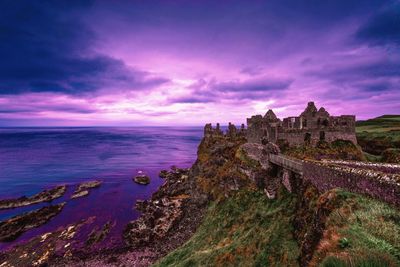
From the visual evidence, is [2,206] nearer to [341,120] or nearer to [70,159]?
[70,159]

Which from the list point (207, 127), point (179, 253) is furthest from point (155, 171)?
point (179, 253)

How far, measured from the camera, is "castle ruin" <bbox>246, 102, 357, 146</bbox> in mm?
30703

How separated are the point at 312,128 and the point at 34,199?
215 feet

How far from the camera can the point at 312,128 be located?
3108 cm

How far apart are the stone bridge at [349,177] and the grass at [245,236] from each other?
10.7 ft

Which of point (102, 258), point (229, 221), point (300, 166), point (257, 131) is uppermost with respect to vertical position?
point (257, 131)

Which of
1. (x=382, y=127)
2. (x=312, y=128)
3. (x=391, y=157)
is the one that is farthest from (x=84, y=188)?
(x=382, y=127)

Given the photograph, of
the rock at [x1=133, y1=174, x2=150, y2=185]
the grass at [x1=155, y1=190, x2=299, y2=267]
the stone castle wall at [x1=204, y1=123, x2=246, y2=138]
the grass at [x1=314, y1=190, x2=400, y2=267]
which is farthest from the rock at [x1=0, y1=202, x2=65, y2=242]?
the grass at [x1=314, y1=190, x2=400, y2=267]

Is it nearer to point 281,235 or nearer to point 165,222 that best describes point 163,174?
point 165,222

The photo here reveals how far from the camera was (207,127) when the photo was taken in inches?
2633

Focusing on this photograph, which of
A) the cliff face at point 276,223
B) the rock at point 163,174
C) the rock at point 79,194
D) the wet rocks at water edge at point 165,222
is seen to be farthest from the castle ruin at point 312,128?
the rock at point 163,174

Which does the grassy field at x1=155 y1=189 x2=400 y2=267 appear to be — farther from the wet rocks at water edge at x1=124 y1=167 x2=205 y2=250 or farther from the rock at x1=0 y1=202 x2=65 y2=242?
the rock at x1=0 y1=202 x2=65 y2=242

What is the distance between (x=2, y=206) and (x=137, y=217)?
34.8 m

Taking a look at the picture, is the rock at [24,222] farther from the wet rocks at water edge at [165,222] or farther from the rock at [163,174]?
the rock at [163,174]
